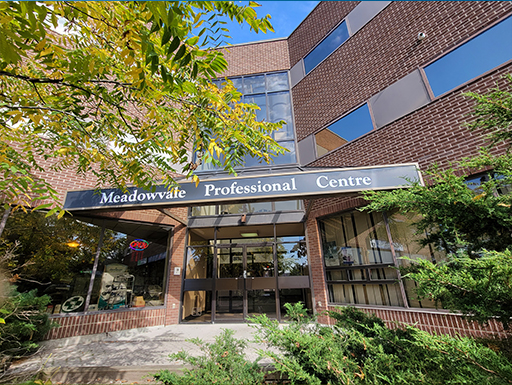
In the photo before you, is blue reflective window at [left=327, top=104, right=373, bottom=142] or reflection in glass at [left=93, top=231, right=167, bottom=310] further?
blue reflective window at [left=327, top=104, right=373, bottom=142]

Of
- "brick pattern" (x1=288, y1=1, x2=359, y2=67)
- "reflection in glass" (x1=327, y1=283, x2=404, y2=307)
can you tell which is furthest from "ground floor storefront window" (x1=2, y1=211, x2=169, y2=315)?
"brick pattern" (x1=288, y1=1, x2=359, y2=67)

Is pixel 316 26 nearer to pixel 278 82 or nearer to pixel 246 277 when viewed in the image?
pixel 278 82

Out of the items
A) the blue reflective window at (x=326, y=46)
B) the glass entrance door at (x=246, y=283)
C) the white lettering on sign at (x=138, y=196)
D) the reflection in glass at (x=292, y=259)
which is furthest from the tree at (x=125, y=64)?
the blue reflective window at (x=326, y=46)

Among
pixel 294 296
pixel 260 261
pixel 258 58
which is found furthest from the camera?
pixel 258 58

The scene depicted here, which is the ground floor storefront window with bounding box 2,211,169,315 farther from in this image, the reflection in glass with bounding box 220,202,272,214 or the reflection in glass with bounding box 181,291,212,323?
the reflection in glass with bounding box 220,202,272,214

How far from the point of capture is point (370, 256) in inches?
250

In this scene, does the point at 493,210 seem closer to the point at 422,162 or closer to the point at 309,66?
the point at 422,162

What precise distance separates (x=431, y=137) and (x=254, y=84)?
26.4 feet

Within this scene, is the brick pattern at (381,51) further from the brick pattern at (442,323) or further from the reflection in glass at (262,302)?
the reflection in glass at (262,302)

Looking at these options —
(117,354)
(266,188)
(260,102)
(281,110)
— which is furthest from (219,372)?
(260,102)

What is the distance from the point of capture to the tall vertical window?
9812 mm

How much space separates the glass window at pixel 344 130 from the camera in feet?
23.9

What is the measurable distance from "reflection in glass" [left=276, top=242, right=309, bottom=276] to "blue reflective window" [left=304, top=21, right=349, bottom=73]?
7023mm

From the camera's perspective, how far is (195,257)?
8.79 metres
